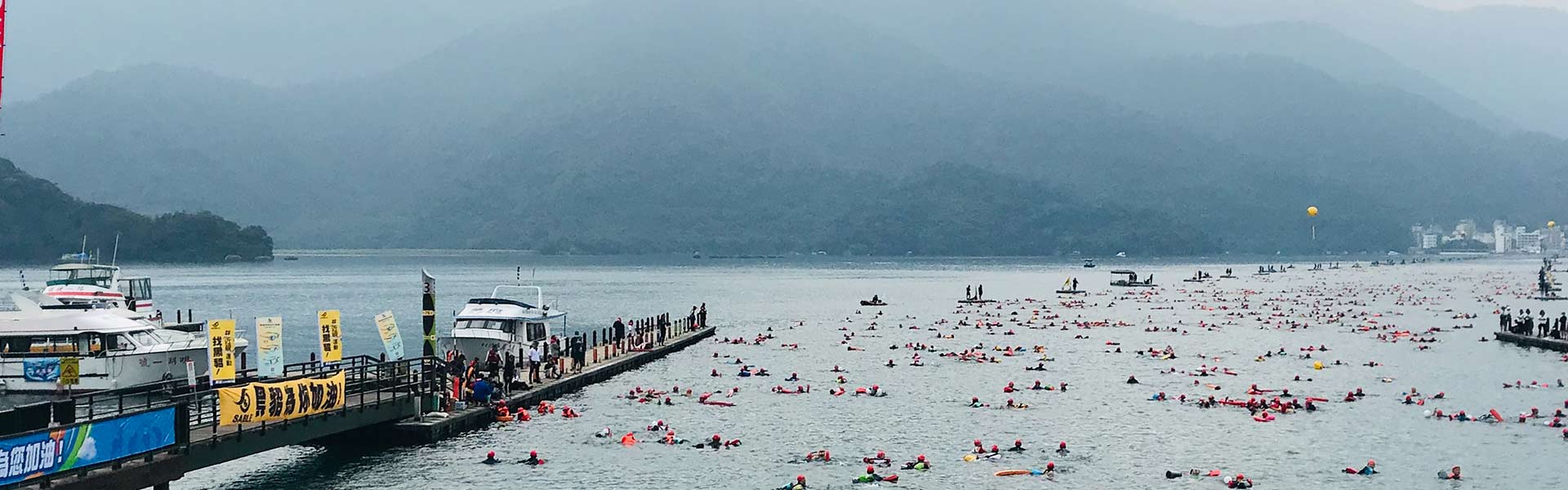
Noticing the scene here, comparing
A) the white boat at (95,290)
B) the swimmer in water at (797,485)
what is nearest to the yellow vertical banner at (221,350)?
the swimmer in water at (797,485)

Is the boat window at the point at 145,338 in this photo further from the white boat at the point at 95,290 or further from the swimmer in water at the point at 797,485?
the swimmer in water at the point at 797,485

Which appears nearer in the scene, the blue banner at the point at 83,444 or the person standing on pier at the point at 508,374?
the blue banner at the point at 83,444

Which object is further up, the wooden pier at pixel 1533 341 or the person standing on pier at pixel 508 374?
the person standing on pier at pixel 508 374

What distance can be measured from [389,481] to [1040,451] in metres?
20.2

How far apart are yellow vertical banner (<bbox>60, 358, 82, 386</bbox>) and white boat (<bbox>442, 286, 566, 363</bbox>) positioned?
18729 mm

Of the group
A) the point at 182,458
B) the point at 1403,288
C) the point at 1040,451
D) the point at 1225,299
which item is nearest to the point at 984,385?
the point at 1040,451

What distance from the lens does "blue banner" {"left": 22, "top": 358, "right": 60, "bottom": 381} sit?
49.0 m

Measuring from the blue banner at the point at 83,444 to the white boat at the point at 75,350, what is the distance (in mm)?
18961

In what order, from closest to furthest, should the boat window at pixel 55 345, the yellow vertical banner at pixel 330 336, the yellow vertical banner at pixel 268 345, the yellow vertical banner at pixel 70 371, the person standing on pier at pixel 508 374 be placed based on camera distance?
the yellow vertical banner at pixel 268 345 < the yellow vertical banner at pixel 330 336 < the yellow vertical banner at pixel 70 371 < the boat window at pixel 55 345 < the person standing on pier at pixel 508 374

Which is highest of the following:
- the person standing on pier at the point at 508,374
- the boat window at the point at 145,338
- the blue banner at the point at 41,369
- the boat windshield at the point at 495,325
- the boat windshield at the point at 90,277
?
the boat windshield at the point at 90,277

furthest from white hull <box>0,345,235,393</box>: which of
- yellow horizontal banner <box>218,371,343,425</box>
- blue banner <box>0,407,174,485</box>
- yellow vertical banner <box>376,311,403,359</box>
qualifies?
blue banner <box>0,407,174,485</box>

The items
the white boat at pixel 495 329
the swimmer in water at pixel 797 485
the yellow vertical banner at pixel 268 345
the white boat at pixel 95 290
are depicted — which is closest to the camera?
the swimmer in water at pixel 797 485

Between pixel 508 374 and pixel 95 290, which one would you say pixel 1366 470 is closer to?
pixel 508 374

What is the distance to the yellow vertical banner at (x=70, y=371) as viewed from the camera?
49.1 meters
